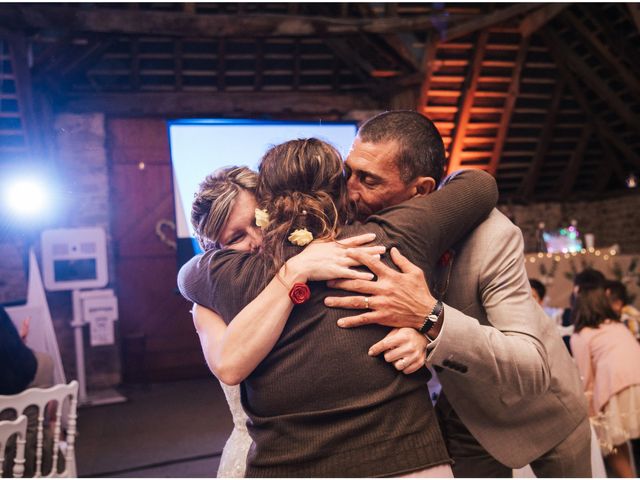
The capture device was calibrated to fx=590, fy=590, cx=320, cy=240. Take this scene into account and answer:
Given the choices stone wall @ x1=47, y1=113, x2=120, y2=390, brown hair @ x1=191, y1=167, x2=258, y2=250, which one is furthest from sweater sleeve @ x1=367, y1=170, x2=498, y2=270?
stone wall @ x1=47, y1=113, x2=120, y2=390

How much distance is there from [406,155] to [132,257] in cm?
629

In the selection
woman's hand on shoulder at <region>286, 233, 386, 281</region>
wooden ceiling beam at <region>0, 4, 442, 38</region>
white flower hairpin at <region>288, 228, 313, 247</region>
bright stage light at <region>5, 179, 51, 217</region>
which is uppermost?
wooden ceiling beam at <region>0, 4, 442, 38</region>

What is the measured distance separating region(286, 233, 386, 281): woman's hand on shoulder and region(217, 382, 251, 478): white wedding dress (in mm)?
703

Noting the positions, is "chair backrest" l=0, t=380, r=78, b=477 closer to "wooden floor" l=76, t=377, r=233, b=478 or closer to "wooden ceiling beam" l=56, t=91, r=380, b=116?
"wooden floor" l=76, t=377, r=233, b=478

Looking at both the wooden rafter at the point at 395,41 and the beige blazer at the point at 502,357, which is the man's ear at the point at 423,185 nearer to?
the beige blazer at the point at 502,357

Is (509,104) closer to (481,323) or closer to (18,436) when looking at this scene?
(481,323)

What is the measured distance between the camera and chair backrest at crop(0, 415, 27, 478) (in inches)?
98.8

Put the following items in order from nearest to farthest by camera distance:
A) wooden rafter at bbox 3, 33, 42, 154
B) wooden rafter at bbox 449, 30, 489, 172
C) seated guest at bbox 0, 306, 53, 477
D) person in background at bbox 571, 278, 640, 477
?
seated guest at bbox 0, 306, 53, 477, person in background at bbox 571, 278, 640, 477, wooden rafter at bbox 3, 33, 42, 154, wooden rafter at bbox 449, 30, 489, 172

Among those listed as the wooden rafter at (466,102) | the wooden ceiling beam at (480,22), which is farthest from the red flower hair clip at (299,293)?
the wooden rafter at (466,102)

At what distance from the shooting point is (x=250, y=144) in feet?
18.2

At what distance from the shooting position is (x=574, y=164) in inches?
368

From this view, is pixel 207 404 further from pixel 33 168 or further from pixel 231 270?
pixel 231 270

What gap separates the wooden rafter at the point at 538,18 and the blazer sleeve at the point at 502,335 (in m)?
5.97

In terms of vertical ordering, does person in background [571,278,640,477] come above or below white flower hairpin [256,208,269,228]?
below
